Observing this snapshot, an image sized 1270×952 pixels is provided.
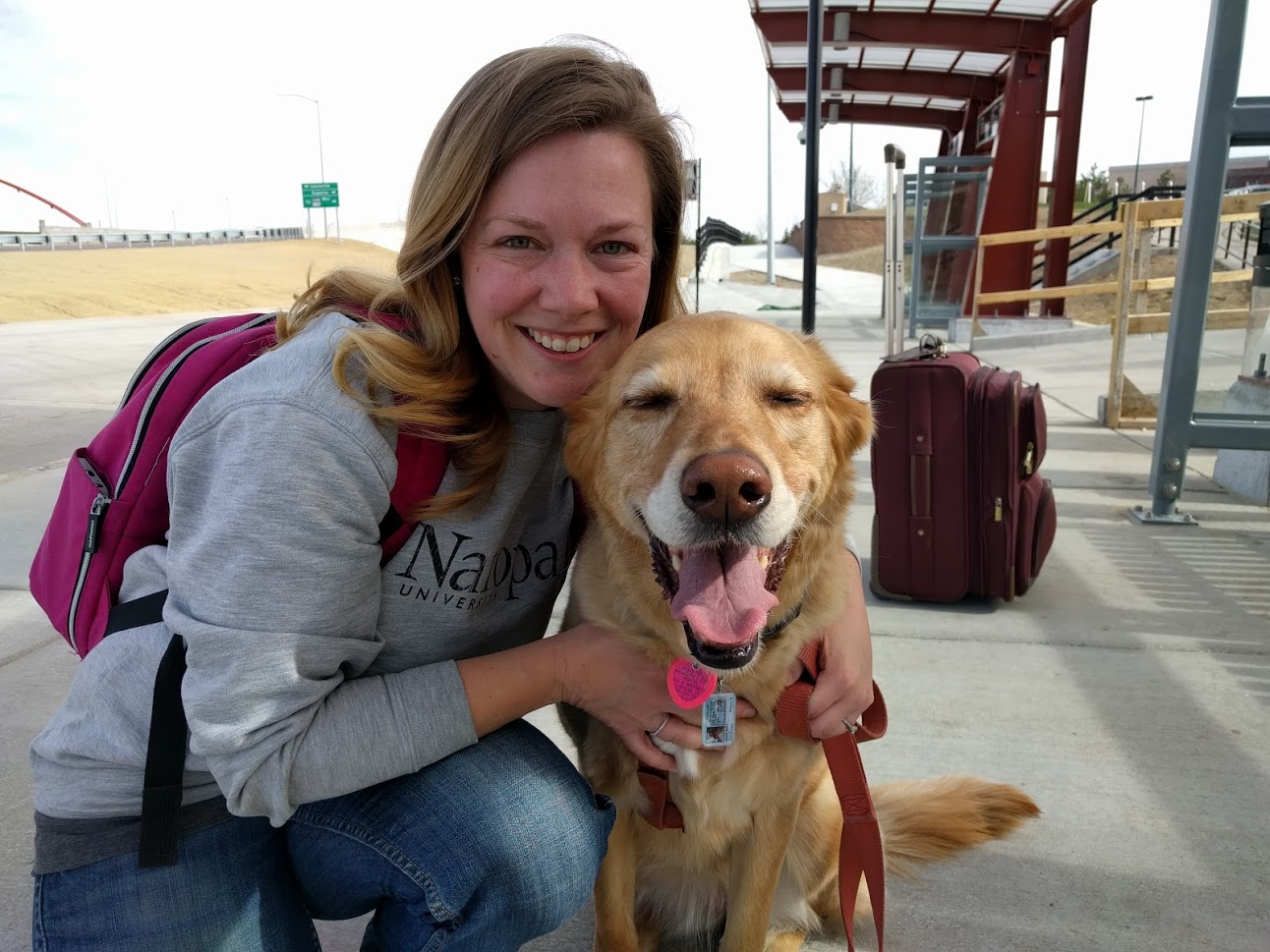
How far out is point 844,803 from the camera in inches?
73.1

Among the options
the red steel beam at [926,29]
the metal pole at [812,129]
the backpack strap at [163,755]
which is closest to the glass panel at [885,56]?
the red steel beam at [926,29]

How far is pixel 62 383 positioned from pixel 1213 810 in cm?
984

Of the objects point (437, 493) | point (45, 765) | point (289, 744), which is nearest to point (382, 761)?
point (289, 744)

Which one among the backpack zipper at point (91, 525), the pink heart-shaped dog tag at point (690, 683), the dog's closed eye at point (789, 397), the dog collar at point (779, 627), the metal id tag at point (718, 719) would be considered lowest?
the metal id tag at point (718, 719)

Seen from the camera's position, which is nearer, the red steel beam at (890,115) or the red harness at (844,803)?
the red harness at (844,803)

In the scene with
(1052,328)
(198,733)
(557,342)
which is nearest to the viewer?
(198,733)

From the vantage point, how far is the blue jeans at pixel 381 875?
4.87 feet

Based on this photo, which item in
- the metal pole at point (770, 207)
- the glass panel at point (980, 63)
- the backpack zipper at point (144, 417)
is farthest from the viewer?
the metal pole at point (770, 207)

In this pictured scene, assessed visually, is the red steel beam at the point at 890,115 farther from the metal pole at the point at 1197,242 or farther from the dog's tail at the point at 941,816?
the dog's tail at the point at 941,816

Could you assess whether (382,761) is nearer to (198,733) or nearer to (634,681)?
(198,733)

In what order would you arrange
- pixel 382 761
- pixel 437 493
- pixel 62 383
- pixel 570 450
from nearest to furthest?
pixel 382 761, pixel 437 493, pixel 570 450, pixel 62 383

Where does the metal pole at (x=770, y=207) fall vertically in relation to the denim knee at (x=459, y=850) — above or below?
above

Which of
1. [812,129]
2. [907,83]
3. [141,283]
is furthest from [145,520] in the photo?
[141,283]

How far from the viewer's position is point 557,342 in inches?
70.2
